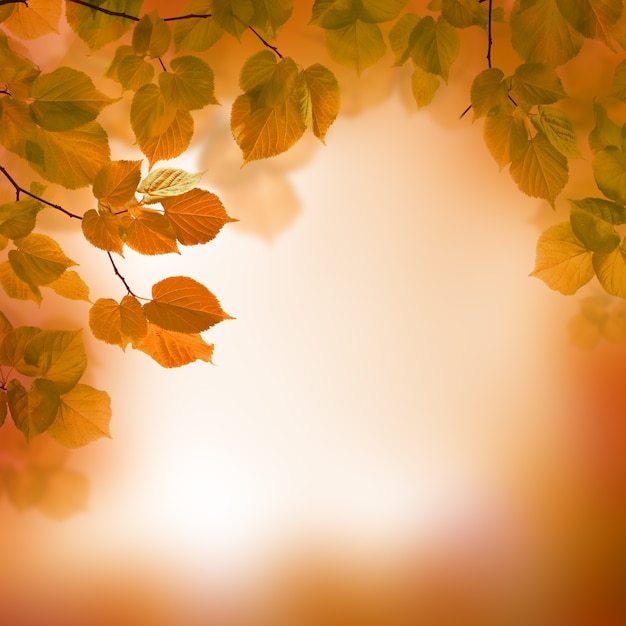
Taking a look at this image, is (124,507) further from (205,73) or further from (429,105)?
(429,105)

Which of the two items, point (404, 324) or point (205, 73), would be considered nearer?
point (205, 73)

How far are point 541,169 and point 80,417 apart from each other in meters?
0.61

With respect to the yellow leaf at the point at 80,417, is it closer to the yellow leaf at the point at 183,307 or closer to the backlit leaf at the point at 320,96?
the yellow leaf at the point at 183,307

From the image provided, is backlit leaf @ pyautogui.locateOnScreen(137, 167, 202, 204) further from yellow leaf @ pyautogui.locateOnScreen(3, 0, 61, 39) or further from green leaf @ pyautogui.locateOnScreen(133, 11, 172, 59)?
yellow leaf @ pyautogui.locateOnScreen(3, 0, 61, 39)

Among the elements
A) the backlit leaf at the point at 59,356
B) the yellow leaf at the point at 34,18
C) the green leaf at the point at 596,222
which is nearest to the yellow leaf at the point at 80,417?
the backlit leaf at the point at 59,356

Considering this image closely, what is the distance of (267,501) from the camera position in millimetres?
801

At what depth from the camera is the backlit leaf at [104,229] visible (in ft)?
1.97

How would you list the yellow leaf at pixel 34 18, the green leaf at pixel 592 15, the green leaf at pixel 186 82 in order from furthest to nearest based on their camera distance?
the yellow leaf at pixel 34 18 < the green leaf at pixel 186 82 < the green leaf at pixel 592 15

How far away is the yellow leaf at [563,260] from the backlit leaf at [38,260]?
1.81 feet

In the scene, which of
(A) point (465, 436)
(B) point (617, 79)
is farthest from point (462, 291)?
(B) point (617, 79)

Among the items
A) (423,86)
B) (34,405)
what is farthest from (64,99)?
(423,86)

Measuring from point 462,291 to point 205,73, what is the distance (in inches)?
17.1

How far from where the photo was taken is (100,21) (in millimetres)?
689

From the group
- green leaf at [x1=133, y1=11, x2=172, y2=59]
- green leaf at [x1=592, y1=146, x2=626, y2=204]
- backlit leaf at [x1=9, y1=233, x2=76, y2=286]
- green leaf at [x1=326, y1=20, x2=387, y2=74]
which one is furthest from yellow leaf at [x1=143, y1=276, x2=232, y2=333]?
green leaf at [x1=592, y1=146, x2=626, y2=204]
